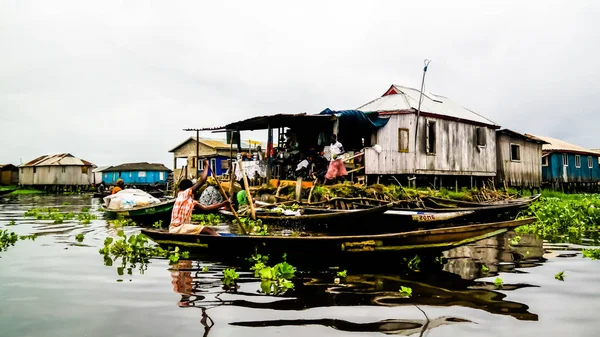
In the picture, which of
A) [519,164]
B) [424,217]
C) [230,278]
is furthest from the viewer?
[519,164]

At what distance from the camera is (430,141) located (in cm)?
1833

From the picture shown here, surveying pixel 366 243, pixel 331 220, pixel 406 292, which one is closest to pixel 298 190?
pixel 331 220

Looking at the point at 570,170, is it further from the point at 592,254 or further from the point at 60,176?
the point at 60,176

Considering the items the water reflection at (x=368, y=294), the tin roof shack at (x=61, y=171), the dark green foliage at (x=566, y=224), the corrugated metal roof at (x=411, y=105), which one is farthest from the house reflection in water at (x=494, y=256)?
the tin roof shack at (x=61, y=171)

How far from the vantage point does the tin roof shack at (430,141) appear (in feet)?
55.7

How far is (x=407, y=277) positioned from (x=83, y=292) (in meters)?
4.32

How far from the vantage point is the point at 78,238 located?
973 cm

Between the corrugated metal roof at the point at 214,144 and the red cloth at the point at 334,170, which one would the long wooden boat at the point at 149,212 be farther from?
the corrugated metal roof at the point at 214,144

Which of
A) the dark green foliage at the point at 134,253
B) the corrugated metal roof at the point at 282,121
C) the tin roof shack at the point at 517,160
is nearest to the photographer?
the dark green foliage at the point at 134,253

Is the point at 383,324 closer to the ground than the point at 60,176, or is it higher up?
closer to the ground

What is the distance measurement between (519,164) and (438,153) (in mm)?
7985

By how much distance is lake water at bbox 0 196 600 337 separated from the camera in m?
3.81

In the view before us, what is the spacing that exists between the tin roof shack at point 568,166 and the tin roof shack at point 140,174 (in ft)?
119

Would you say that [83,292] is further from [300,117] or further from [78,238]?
[300,117]
